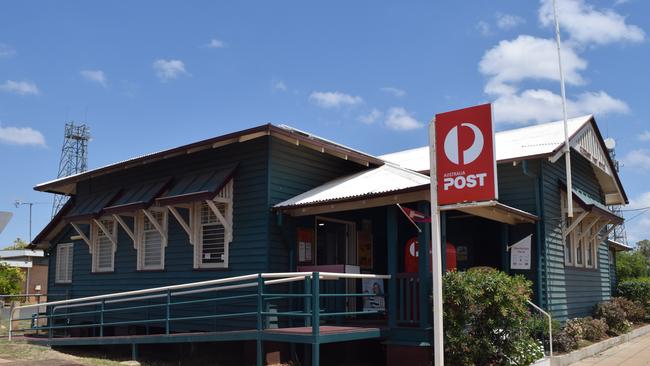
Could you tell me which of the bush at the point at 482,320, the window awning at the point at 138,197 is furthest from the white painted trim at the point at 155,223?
the bush at the point at 482,320

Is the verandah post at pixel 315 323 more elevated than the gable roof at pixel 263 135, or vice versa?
the gable roof at pixel 263 135

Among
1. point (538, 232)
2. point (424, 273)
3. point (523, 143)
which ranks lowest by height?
point (424, 273)

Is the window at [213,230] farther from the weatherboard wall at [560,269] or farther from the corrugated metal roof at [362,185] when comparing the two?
the weatherboard wall at [560,269]

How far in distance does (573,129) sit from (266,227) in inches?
339

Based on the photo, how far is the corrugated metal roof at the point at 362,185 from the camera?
11469 millimetres

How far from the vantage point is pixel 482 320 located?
400 inches

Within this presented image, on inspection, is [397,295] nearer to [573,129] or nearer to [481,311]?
[481,311]

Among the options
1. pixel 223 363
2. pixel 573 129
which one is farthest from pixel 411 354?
pixel 573 129

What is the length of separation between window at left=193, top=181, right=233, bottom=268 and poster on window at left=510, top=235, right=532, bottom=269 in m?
6.36

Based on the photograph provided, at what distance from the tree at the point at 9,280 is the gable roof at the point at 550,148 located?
17.0m

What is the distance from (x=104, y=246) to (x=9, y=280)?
1215 cm

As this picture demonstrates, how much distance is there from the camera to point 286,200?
13008mm

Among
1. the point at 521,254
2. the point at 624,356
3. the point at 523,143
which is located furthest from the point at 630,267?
the point at 521,254

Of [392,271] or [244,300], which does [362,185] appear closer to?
[392,271]
